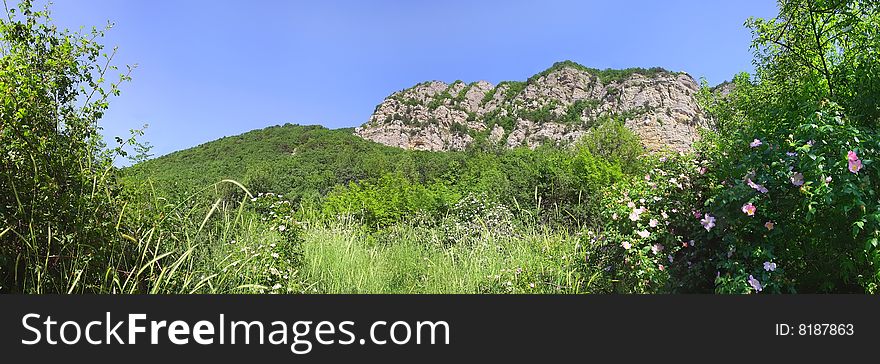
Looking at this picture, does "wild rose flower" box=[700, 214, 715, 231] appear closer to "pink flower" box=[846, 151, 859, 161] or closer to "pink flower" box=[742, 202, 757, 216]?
"pink flower" box=[742, 202, 757, 216]

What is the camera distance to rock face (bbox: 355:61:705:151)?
4769 cm

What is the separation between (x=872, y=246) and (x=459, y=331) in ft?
6.89

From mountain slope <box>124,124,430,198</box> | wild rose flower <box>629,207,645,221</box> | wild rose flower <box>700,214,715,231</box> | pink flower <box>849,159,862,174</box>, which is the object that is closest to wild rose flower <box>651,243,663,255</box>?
wild rose flower <box>629,207,645,221</box>

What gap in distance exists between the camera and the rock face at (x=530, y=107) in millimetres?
47688

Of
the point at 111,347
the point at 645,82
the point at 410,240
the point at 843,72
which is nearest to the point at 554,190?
the point at 410,240

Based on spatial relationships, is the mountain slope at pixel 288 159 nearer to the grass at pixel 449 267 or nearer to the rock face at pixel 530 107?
the grass at pixel 449 267

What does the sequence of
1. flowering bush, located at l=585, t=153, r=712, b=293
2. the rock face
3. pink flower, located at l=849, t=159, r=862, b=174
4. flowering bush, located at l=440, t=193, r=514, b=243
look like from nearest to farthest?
pink flower, located at l=849, t=159, r=862, b=174
flowering bush, located at l=585, t=153, r=712, b=293
flowering bush, located at l=440, t=193, r=514, b=243
the rock face

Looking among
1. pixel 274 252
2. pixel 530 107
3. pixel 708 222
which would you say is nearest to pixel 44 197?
pixel 274 252

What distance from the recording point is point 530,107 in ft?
184

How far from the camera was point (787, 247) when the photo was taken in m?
3.30

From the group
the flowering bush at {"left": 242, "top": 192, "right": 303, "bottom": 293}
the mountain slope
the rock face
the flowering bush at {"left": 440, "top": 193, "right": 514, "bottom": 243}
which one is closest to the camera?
the flowering bush at {"left": 242, "top": 192, "right": 303, "bottom": 293}

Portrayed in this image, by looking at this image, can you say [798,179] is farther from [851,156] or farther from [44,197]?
[44,197]

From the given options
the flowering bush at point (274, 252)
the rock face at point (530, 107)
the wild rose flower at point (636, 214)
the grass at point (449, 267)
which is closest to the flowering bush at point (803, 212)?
the wild rose flower at point (636, 214)

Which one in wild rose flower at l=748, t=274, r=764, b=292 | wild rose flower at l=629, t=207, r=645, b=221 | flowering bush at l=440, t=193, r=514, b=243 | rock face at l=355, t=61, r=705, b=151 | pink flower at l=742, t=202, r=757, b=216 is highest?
rock face at l=355, t=61, r=705, b=151
